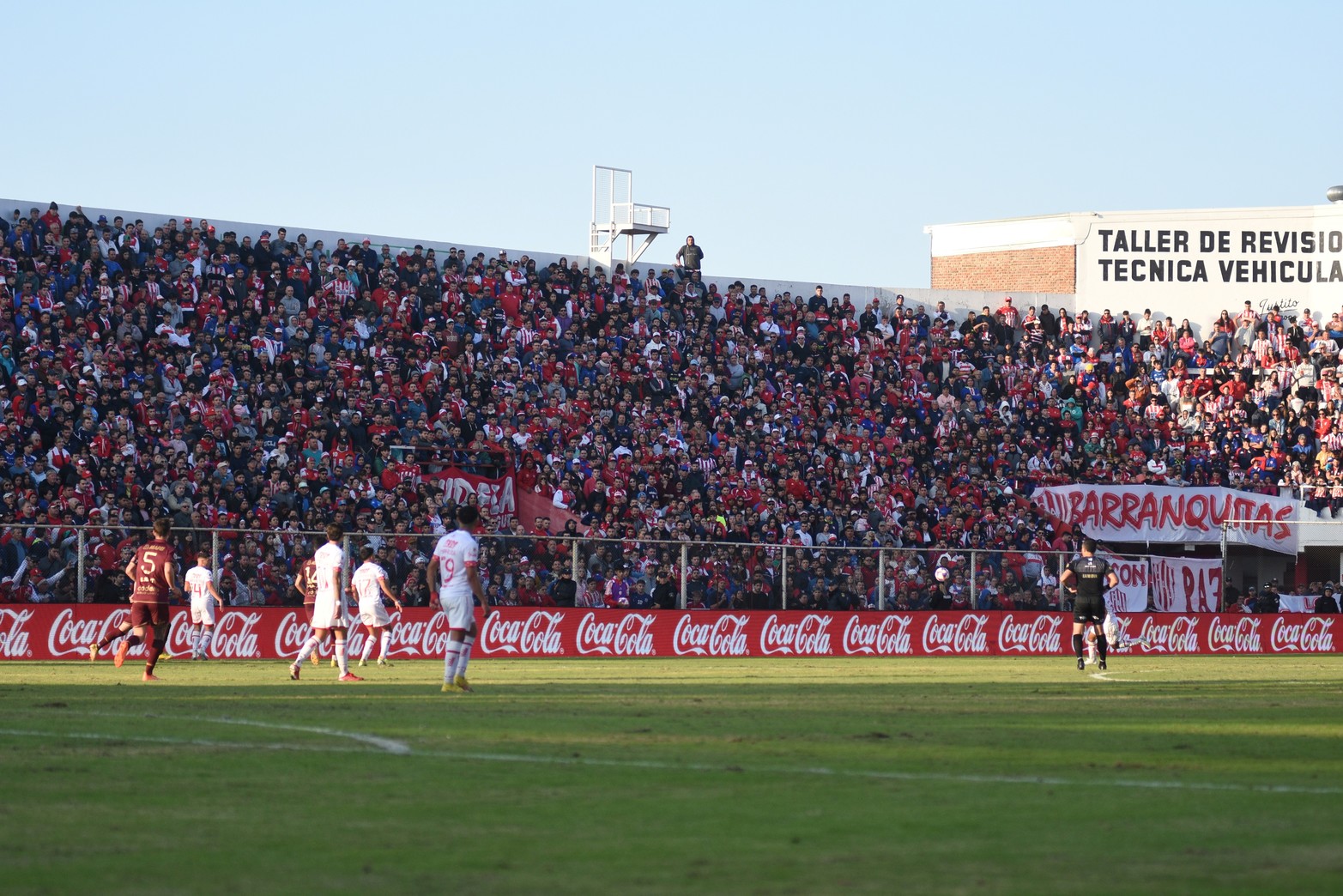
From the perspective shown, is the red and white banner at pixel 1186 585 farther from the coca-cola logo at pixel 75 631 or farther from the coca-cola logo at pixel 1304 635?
the coca-cola logo at pixel 75 631

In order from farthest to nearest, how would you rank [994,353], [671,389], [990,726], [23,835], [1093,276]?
[1093,276]
[994,353]
[671,389]
[990,726]
[23,835]

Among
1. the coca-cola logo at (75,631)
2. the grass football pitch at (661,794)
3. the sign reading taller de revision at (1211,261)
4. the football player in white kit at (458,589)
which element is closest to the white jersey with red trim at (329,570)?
the grass football pitch at (661,794)

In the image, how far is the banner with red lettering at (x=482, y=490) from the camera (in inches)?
1481

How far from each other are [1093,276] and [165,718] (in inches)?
1922

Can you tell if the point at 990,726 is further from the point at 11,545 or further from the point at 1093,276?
the point at 1093,276

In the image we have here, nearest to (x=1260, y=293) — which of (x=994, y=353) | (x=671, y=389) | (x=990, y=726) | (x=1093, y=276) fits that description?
(x=1093, y=276)

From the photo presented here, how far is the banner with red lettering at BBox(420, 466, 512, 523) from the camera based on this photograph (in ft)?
123

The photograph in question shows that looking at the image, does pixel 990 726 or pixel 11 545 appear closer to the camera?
pixel 990 726

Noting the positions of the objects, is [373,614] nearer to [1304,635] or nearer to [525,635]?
[525,635]

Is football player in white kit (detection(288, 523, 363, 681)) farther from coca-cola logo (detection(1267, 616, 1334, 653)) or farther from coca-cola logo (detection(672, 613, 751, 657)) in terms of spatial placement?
coca-cola logo (detection(1267, 616, 1334, 653))

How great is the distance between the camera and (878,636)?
3784 cm

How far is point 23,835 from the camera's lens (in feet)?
28.5

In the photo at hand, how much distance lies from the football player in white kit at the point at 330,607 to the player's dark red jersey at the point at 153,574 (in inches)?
75.1

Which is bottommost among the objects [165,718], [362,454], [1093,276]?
[165,718]
